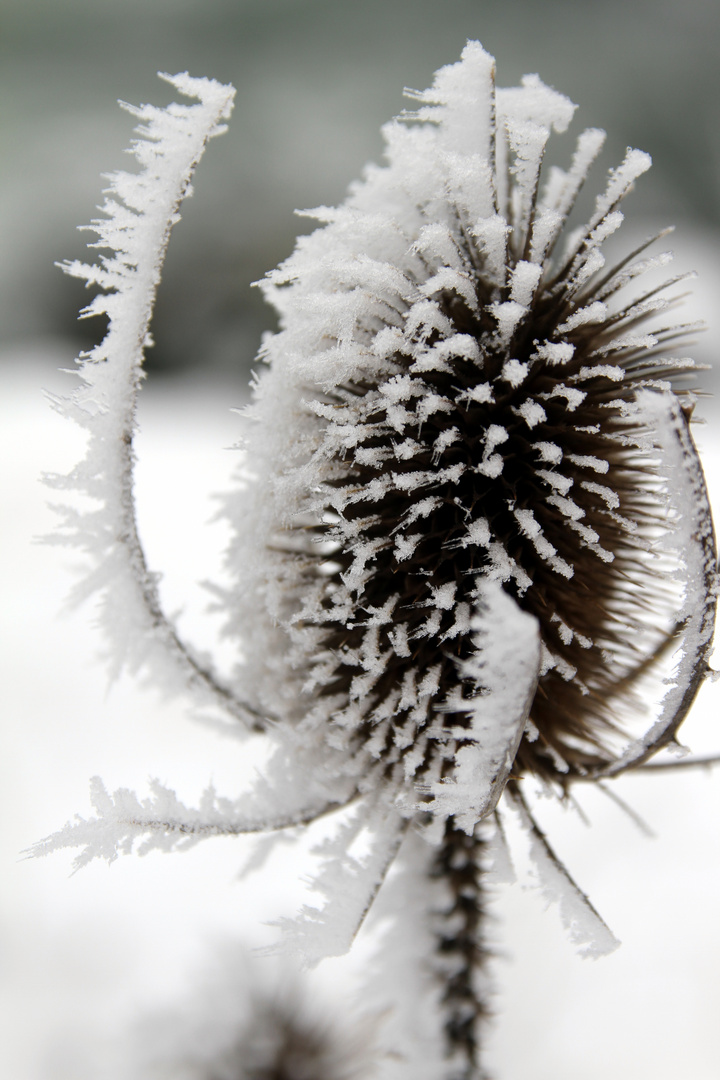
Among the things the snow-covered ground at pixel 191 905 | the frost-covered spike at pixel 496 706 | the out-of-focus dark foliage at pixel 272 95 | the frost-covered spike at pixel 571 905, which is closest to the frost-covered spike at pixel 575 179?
the frost-covered spike at pixel 496 706

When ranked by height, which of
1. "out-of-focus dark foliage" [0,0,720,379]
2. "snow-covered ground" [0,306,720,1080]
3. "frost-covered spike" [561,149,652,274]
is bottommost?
"snow-covered ground" [0,306,720,1080]

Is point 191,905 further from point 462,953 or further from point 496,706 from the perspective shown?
point 496,706

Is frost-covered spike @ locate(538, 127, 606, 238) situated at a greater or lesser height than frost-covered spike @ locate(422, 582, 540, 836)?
greater

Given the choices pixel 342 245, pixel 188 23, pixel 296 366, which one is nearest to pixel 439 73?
pixel 342 245

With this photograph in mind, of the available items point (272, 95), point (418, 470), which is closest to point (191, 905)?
point (418, 470)

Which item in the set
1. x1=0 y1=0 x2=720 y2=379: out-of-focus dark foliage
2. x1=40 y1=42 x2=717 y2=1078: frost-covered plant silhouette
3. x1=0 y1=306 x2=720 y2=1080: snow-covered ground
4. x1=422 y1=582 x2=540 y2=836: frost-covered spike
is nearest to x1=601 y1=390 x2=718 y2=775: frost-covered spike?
x1=40 y1=42 x2=717 y2=1078: frost-covered plant silhouette

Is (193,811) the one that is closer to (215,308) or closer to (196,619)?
(196,619)

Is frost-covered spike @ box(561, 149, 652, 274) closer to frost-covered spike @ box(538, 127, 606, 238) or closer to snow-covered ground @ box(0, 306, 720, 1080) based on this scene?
frost-covered spike @ box(538, 127, 606, 238)
